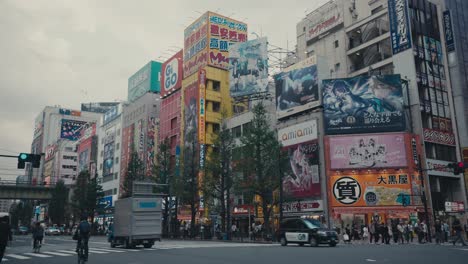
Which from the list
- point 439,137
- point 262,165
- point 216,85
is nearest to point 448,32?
point 439,137

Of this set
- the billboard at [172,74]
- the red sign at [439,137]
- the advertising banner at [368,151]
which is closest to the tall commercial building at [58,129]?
the billboard at [172,74]

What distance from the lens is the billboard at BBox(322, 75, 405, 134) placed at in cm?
4078

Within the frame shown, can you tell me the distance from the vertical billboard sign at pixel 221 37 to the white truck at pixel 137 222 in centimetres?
3929

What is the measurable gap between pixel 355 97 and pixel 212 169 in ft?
56.2

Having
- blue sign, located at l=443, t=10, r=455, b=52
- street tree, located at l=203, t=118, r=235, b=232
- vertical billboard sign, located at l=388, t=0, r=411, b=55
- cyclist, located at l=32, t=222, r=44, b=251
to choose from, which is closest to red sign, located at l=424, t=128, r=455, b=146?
vertical billboard sign, located at l=388, t=0, r=411, b=55

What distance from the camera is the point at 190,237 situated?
4028 cm

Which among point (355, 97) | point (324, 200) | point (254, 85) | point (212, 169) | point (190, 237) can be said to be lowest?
point (190, 237)

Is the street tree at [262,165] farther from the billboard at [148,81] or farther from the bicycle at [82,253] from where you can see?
the billboard at [148,81]

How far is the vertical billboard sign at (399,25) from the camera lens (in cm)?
4469

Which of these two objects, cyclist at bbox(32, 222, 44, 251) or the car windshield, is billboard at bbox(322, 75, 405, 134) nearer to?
the car windshield

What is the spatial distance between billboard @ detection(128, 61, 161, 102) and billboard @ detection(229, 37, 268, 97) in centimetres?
2917

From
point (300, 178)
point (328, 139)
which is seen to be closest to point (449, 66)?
point (328, 139)

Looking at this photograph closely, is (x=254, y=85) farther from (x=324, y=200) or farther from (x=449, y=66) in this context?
(x=449, y=66)

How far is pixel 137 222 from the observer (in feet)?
74.1
